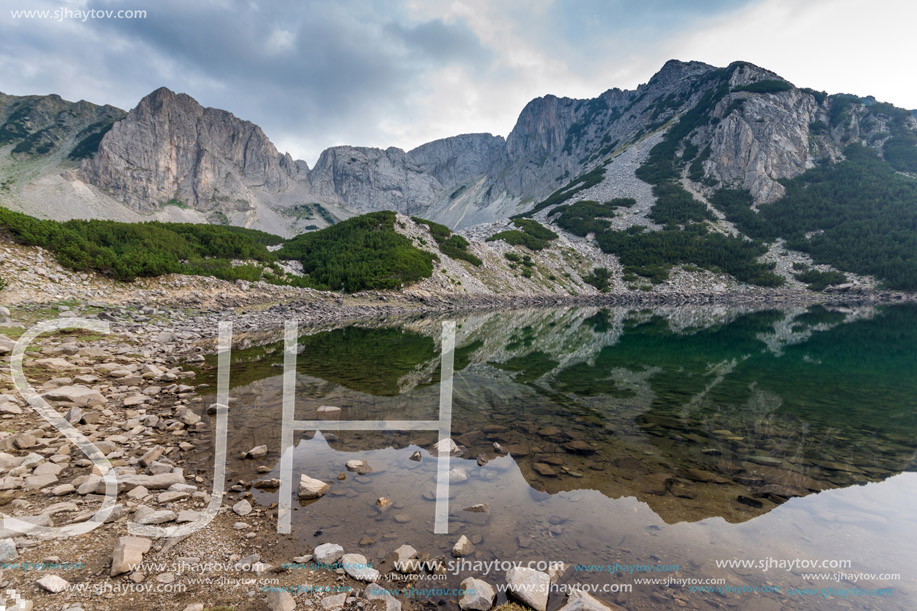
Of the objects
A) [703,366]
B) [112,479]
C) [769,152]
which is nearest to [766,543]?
[112,479]

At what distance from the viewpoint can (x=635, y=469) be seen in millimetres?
7398

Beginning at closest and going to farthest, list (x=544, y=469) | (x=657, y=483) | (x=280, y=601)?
1. (x=280, y=601)
2. (x=657, y=483)
3. (x=544, y=469)

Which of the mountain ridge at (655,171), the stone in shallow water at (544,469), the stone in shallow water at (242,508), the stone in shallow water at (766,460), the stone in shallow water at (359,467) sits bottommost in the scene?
the stone in shallow water at (544,469)

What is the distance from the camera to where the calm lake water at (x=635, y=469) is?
15.6 ft

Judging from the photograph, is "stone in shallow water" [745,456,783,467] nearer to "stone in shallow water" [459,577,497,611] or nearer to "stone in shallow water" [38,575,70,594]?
"stone in shallow water" [459,577,497,611]

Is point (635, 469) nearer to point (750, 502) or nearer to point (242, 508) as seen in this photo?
point (750, 502)

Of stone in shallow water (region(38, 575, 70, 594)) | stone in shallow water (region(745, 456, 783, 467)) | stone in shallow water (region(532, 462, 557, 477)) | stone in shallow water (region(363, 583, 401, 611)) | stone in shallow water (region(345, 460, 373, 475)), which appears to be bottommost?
stone in shallow water (region(532, 462, 557, 477))

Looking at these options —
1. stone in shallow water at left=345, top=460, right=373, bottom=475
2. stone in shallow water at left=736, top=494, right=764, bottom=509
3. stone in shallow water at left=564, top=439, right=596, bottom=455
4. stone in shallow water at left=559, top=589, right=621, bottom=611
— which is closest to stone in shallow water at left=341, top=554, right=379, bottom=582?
stone in shallow water at left=559, top=589, right=621, bottom=611

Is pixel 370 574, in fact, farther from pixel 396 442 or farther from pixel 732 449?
pixel 732 449

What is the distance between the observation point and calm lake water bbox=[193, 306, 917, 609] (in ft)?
15.6

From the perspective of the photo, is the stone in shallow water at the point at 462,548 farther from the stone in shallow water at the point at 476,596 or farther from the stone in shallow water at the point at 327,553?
the stone in shallow water at the point at 327,553

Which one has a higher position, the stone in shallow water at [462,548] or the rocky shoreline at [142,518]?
the rocky shoreline at [142,518]

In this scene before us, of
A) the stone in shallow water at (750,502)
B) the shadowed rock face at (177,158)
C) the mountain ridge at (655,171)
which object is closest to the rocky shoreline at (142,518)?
the stone in shallow water at (750,502)

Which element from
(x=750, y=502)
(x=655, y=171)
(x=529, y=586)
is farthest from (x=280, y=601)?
(x=655, y=171)
